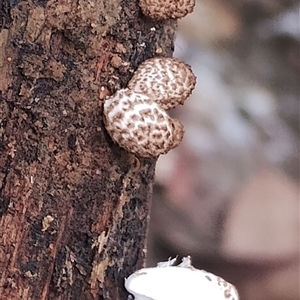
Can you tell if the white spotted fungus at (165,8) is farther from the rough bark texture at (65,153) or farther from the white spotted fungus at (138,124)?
the white spotted fungus at (138,124)

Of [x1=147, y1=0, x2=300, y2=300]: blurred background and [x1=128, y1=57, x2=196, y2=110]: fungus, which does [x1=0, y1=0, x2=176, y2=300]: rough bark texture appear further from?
[x1=147, y1=0, x2=300, y2=300]: blurred background

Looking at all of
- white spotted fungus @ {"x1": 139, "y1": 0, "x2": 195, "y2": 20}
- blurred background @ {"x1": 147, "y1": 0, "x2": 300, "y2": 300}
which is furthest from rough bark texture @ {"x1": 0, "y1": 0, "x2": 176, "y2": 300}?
blurred background @ {"x1": 147, "y1": 0, "x2": 300, "y2": 300}

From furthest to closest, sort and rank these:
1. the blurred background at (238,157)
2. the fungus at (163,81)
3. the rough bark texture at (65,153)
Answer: the blurred background at (238,157)
the fungus at (163,81)
the rough bark texture at (65,153)

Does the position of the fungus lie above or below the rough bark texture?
above

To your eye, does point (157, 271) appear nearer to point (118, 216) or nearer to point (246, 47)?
point (118, 216)

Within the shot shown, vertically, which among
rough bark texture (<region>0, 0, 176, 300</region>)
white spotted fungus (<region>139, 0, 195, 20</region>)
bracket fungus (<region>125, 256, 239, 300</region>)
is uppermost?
white spotted fungus (<region>139, 0, 195, 20</region>)

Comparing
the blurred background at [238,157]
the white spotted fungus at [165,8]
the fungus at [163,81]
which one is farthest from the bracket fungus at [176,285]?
the blurred background at [238,157]

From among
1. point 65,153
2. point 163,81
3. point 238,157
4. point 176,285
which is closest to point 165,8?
point 163,81
